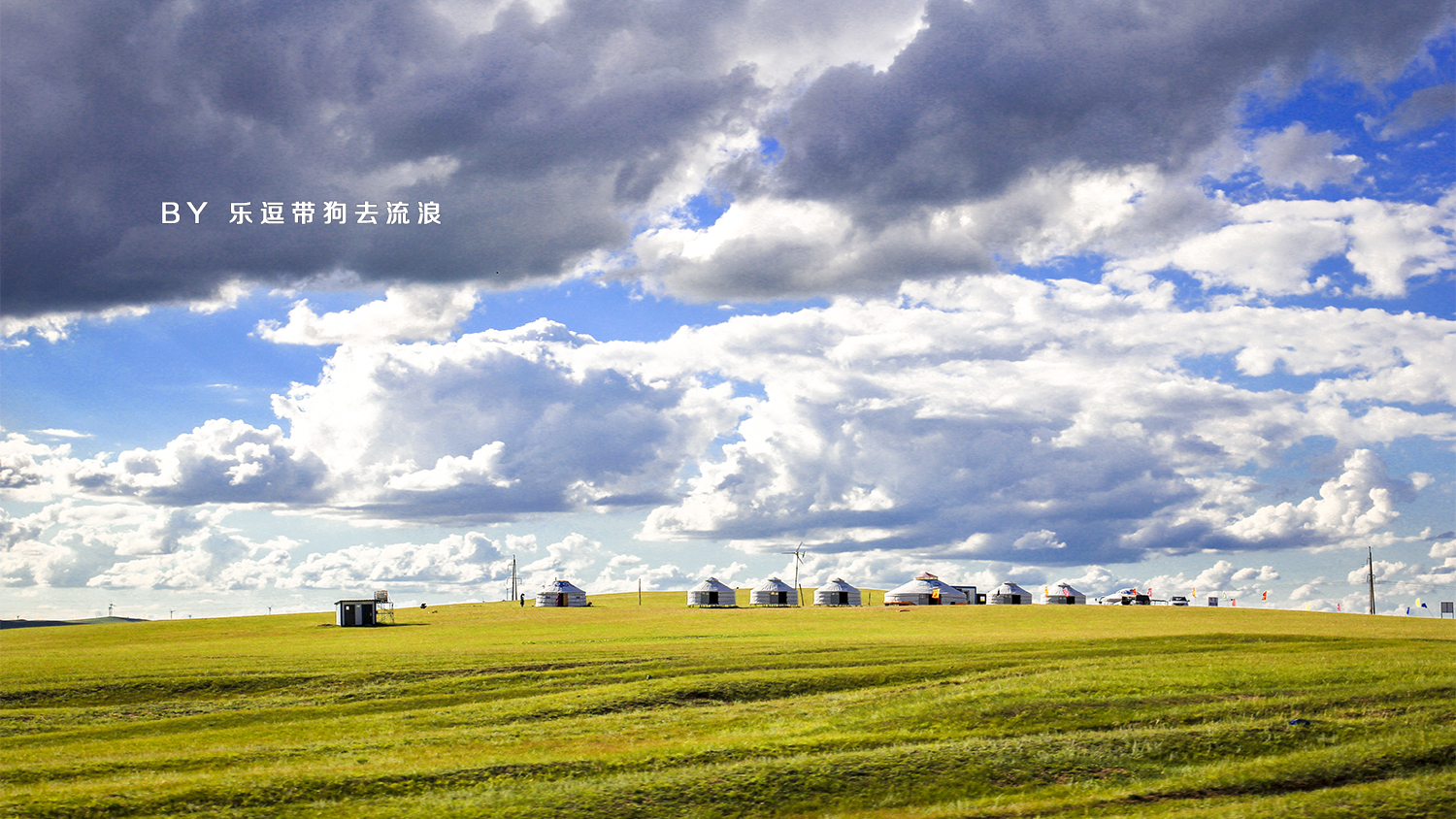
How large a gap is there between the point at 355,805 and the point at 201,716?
19.1 metres

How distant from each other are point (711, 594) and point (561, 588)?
26550mm

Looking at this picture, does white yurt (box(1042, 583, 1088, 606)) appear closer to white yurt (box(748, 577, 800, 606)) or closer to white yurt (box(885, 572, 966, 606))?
white yurt (box(885, 572, 966, 606))

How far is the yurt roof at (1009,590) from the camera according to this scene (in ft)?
513

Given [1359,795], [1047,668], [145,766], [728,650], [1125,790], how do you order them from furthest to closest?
1. [728,650]
2. [1047,668]
3. [145,766]
4. [1125,790]
5. [1359,795]

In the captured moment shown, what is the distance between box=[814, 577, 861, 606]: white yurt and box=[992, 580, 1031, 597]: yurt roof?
79.9 feet

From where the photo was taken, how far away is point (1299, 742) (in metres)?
26.9

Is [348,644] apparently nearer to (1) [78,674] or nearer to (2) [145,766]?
(1) [78,674]

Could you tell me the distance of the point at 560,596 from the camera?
6142 inches

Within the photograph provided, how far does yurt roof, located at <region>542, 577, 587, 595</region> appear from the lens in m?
157

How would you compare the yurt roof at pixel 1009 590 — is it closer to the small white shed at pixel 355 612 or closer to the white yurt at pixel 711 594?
the white yurt at pixel 711 594

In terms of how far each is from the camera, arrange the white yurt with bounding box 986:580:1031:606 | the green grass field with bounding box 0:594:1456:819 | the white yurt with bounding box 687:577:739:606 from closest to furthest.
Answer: the green grass field with bounding box 0:594:1456:819 < the white yurt with bounding box 687:577:739:606 < the white yurt with bounding box 986:580:1031:606

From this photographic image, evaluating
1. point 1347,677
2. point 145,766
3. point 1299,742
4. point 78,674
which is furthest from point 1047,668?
point 78,674

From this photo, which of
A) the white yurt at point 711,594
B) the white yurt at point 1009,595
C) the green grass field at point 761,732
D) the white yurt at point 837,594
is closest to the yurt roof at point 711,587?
the white yurt at point 711,594

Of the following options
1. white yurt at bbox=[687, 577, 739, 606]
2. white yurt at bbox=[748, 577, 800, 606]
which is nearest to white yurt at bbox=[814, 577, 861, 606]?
white yurt at bbox=[748, 577, 800, 606]
